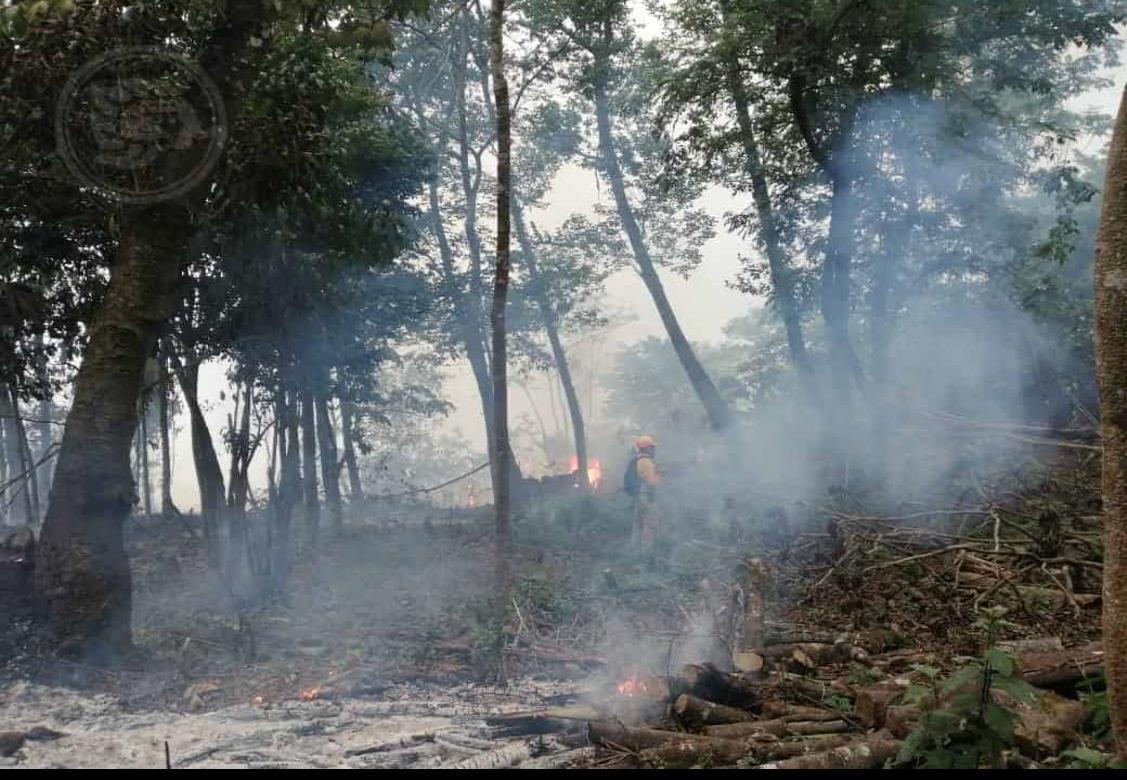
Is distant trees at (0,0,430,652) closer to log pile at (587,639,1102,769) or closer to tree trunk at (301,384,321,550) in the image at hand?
tree trunk at (301,384,321,550)

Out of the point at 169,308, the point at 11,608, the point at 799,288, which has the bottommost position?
the point at 11,608

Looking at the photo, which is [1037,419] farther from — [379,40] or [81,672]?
[81,672]

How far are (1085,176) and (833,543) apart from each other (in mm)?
21160

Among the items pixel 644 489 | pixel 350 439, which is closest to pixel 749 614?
pixel 644 489

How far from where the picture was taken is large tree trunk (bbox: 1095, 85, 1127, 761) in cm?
283

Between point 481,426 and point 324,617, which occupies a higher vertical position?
point 481,426

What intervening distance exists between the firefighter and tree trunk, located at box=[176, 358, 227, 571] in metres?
6.37

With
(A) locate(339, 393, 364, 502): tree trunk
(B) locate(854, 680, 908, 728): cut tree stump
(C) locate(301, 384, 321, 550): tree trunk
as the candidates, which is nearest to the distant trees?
(C) locate(301, 384, 321, 550): tree trunk

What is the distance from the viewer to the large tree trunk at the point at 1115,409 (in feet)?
9.28

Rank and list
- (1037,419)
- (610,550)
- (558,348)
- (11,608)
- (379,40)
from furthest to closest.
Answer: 1. (558,348)
2. (1037,419)
3. (610,550)
4. (379,40)
5. (11,608)

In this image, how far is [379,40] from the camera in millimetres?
8562

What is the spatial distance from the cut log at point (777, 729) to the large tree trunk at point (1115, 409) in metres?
1.82

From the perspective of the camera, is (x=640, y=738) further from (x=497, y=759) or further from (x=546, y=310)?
(x=546, y=310)
